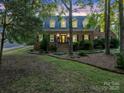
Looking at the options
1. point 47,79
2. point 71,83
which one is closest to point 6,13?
point 47,79

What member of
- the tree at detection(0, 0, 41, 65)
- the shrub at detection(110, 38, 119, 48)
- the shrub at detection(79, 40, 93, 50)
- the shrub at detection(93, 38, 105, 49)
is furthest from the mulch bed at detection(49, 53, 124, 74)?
the shrub at detection(110, 38, 119, 48)

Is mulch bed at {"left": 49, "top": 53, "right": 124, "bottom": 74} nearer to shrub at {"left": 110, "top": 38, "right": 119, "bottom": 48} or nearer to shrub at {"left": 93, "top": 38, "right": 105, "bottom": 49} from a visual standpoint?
shrub at {"left": 93, "top": 38, "right": 105, "bottom": 49}

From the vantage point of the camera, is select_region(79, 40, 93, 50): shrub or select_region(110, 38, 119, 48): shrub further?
select_region(110, 38, 119, 48): shrub

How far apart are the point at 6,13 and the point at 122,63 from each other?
6883 mm

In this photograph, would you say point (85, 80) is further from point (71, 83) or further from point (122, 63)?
point (122, 63)

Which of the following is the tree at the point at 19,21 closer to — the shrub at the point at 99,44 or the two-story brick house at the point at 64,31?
the shrub at the point at 99,44

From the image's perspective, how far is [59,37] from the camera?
135 feet

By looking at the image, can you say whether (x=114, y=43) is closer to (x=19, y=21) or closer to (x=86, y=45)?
(x=86, y=45)

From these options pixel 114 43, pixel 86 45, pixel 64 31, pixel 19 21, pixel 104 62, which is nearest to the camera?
pixel 19 21

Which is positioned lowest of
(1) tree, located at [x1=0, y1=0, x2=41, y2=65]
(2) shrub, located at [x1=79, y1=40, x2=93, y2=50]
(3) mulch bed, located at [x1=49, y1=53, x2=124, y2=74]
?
(3) mulch bed, located at [x1=49, y1=53, x2=124, y2=74]

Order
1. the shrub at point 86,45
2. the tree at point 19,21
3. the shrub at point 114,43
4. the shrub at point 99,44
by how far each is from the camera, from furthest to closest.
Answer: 1. the shrub at point 114,43
2. the shrub at point 99,44
3. the shrub at point 86,45
4. the tree at point 19,21

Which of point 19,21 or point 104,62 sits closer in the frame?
point 19,21

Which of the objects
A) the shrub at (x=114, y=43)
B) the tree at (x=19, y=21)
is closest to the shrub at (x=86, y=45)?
the shrub at (x=114, y=43)

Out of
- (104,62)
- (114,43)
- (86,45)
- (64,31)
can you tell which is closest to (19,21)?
(104,62)
